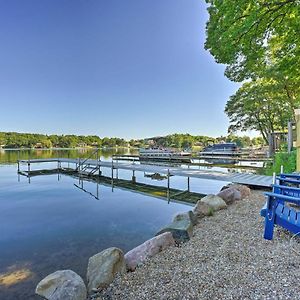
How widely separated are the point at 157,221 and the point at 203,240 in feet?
8.68

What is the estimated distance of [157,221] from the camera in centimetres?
580

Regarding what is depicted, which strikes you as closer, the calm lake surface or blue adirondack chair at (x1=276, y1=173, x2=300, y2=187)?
blue adirondack chair at (x1=276, y1=173, x2=300, y2=187)

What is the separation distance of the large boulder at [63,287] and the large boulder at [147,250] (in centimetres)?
64

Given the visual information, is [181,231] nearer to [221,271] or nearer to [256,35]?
[221,271]

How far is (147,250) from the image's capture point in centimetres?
303

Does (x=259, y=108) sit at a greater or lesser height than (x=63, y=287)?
greater

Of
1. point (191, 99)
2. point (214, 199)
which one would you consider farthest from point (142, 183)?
point (191, 99)

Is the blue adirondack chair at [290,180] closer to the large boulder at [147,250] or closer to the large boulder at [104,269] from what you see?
the large boulder at [147,250]

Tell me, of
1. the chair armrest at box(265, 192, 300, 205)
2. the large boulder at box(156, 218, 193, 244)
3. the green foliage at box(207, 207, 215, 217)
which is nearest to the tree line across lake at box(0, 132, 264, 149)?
the green foliage at box(207, 207, 215, 217)

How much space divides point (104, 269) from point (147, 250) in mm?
652

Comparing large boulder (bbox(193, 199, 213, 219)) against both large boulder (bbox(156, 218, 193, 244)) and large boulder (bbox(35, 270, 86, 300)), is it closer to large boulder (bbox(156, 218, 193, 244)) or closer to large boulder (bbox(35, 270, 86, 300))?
large boulder (bbox(156, 218, 193, 244))

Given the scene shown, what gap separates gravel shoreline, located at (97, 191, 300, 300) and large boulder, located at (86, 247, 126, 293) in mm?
90

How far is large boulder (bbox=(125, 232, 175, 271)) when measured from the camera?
2.87 meters

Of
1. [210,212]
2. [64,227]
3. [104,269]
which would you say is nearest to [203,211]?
[210,212]
